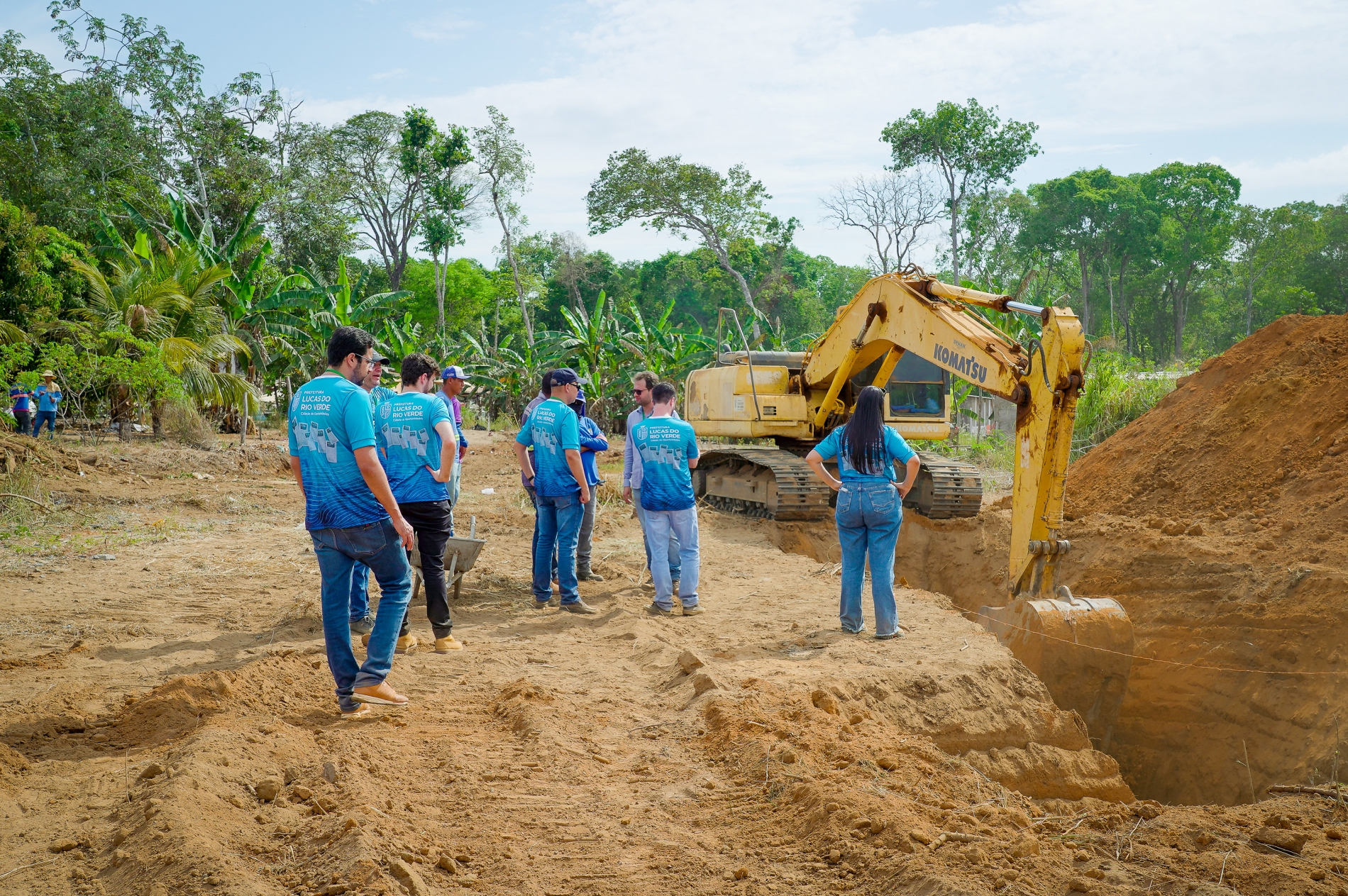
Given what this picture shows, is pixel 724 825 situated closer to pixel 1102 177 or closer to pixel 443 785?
pixel 443 785

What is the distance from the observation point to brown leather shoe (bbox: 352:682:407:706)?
4836 millimetres

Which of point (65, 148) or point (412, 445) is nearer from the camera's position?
point (412, 445)

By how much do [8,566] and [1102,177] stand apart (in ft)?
141

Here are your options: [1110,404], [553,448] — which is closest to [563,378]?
[553,448]

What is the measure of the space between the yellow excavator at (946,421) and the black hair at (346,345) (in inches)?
177

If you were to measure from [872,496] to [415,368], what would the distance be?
3245 mm

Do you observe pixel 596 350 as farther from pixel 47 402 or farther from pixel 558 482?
pixel 558 482

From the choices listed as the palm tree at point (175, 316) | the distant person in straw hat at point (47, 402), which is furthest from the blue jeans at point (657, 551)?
the distant person in straw hat at point (47, 402)

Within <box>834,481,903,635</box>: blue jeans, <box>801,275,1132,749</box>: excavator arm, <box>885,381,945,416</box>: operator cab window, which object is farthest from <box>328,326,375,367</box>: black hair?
<box>885,381,945,416</box>: operator cab window

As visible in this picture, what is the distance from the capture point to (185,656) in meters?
5.99

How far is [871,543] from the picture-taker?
21.7 feet

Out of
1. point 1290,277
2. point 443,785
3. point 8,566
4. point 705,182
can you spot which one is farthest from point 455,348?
point 1290,277

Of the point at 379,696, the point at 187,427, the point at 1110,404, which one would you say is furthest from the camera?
the point at 187,427

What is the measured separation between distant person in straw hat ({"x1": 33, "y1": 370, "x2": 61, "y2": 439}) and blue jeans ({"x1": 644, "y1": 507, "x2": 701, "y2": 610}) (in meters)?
15.6
